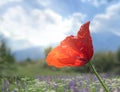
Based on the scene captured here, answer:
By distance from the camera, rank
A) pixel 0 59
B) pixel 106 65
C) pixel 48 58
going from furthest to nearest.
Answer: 1. pixel 106 65
2. pixel 0 59
3. pixel 48 58

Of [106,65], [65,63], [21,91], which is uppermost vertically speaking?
[106,65]

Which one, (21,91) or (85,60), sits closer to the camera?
(85,60)

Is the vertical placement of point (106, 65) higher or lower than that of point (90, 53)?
higher

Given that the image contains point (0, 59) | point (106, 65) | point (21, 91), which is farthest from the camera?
point (106, 65)

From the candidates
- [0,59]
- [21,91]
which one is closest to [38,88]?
[21,91]

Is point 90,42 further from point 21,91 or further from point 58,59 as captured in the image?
point 21,91

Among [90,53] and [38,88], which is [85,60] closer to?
[90,53]

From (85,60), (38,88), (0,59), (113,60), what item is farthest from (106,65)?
(85,60)
